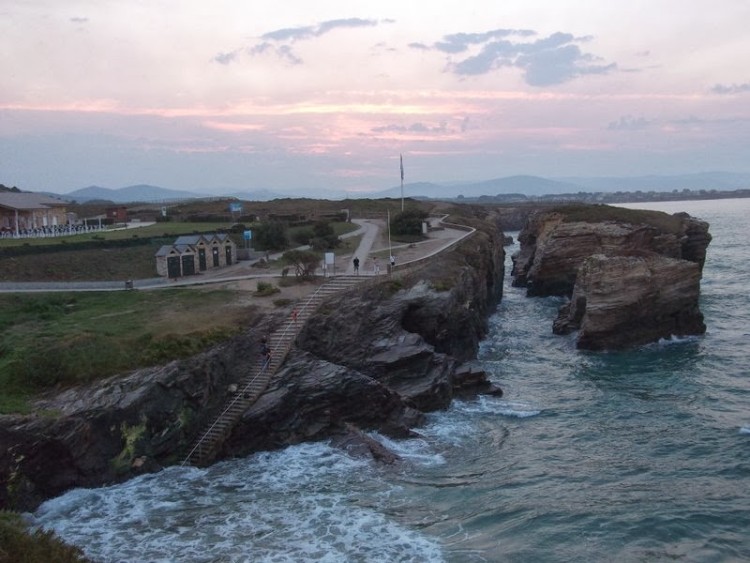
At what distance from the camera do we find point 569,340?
4681cm

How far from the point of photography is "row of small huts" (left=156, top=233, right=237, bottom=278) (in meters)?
44.8

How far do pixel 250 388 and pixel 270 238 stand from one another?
27.8 meters

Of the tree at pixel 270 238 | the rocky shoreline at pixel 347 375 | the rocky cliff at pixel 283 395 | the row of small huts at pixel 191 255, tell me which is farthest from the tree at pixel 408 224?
the rocky cliff at pixel 283 395

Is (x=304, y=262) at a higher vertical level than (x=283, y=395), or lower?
higher

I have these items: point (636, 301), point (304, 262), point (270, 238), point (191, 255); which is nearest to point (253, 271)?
point (191, 255)

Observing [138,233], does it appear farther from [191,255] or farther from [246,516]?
Answer: [246,516]

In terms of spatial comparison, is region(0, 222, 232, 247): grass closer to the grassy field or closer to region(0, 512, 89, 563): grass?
the grassy field

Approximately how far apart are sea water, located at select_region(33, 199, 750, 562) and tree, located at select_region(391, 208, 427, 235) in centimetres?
3225

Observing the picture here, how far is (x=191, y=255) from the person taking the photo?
45.9 m

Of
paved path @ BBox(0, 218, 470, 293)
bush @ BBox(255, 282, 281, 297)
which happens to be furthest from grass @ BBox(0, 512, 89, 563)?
paved path @ BBox(0, 218, 470, 293)

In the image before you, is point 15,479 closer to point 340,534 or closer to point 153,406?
point 153,406

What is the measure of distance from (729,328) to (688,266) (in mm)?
6779

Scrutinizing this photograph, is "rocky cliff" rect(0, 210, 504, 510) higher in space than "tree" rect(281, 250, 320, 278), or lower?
lower

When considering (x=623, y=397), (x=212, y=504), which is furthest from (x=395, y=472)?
(x=623, y=397)
